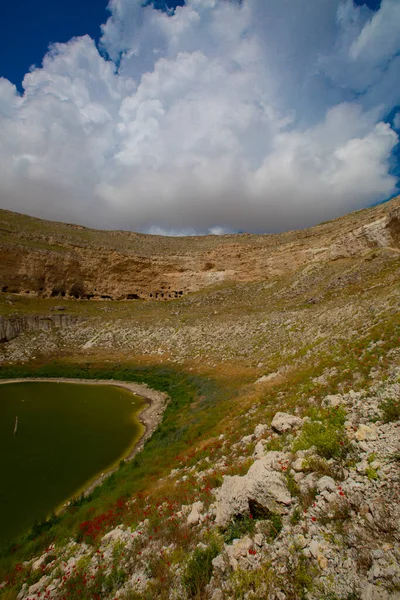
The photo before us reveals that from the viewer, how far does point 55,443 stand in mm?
16984

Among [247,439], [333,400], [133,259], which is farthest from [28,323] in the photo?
[333,400]

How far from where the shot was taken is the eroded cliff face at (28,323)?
42531mm

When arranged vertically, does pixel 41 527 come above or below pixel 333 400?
below

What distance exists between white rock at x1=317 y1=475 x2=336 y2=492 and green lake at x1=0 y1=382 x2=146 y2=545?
1079 centimetres

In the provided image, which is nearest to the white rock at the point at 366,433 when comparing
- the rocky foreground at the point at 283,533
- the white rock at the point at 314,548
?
the rocky foreground at the point at 283,533

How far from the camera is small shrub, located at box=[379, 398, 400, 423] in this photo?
634cm

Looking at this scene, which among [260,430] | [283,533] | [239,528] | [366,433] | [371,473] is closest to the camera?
[283,533]

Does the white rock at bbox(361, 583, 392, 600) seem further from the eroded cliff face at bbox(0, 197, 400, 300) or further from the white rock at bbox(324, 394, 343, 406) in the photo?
the eroded cliff face at bbox(0, 197, 400, 300)

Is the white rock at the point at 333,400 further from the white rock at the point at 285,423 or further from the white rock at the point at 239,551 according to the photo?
the white rock at the point at 239,551

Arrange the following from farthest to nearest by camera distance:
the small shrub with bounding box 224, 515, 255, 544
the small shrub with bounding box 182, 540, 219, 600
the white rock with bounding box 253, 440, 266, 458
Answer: the white rock with bounding box 253, 440, 266, 458 → the small shrub with bounding box 224, 515, 255, 544 → the small shrub with bounding box 182, 540, 219, 600

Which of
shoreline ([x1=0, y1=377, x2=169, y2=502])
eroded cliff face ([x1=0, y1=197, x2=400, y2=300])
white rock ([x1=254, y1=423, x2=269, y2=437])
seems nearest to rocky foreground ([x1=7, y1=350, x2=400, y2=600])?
white rock ([x1=254, y1=423, x2=269, y2=437])

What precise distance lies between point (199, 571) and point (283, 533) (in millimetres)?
1634

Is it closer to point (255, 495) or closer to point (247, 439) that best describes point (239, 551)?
point (255, 495)

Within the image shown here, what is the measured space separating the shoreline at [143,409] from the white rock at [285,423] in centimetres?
896
